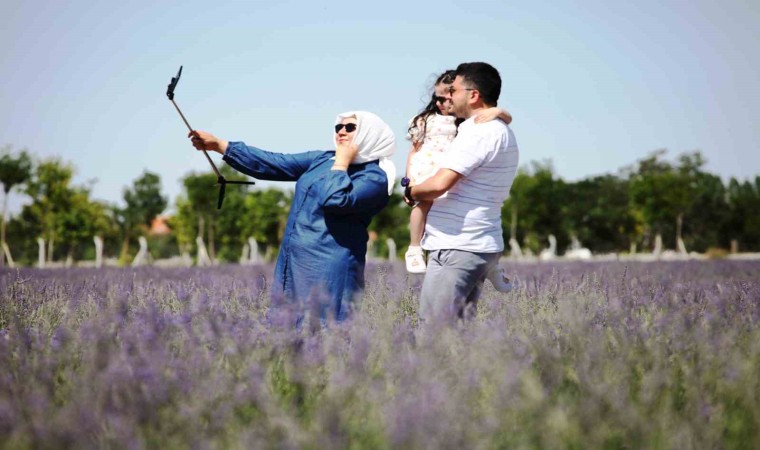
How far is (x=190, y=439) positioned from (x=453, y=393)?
862mm

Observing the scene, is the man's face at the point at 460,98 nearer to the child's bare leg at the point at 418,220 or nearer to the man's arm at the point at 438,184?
the man's arm at the point at 438,184

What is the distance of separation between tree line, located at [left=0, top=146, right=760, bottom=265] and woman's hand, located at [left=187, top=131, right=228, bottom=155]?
22548mm

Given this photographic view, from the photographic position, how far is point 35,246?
120ft

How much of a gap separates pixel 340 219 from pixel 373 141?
421 millimetres

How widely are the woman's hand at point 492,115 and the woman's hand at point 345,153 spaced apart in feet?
2.03

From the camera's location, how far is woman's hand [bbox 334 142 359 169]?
3230mm

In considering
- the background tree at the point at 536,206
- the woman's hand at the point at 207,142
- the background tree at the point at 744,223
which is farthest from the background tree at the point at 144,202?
the woman's hand at the point at 207,142

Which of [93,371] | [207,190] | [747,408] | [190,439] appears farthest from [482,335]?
[207,190]

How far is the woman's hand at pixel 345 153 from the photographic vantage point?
3.23 metres

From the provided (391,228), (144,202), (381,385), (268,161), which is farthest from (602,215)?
(381,385)

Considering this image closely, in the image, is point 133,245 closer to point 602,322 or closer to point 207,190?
point 207,190

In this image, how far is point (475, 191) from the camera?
309 cm

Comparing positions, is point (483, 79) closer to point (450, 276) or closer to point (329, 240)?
point (450, 276)

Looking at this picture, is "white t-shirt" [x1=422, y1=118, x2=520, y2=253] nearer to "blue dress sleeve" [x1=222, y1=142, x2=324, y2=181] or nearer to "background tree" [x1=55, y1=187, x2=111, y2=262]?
"blue dress sleeve" [x1=222, y1=142, x2=324, y2=181]
